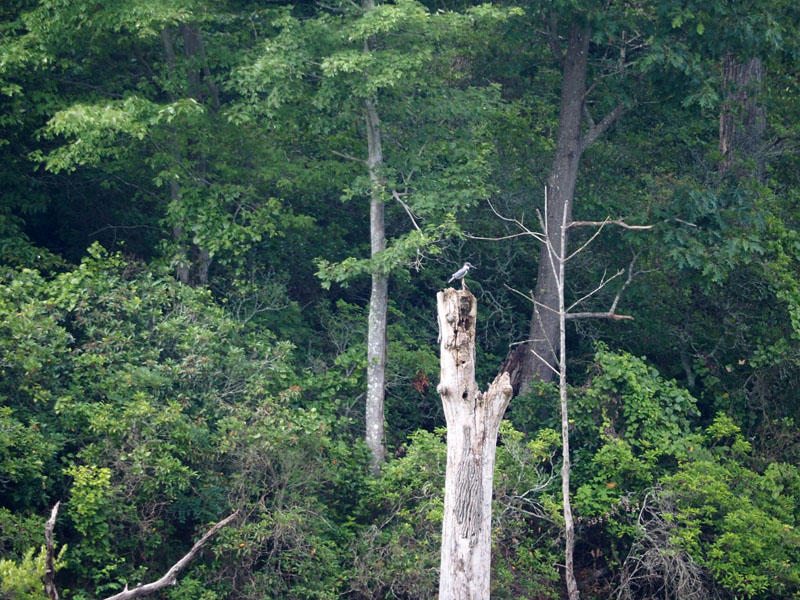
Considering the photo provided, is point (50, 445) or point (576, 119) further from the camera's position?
point (576, 119)

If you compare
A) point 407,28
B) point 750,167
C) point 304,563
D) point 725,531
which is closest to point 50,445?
point 304,563

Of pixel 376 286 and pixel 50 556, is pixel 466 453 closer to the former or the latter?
pixel 50 556

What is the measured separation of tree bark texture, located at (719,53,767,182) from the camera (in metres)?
13.6

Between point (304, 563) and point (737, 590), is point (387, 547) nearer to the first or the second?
point (304, 563)

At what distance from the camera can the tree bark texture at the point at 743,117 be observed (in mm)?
13648

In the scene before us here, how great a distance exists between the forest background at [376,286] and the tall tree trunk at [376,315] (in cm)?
5

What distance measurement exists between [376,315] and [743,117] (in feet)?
21.4

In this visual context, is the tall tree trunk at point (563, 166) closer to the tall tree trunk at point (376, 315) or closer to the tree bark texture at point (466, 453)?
the tall tree trunk at point (376, 315)

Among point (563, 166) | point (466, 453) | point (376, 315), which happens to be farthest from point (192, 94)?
point (466, 453)

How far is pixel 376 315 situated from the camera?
1252cm

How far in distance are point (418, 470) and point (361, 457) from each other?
3.30 feet

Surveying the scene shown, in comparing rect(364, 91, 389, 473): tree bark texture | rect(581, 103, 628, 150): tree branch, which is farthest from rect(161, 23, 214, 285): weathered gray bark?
rect(581, 103, 628, 150): tree branch

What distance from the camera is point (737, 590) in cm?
1068

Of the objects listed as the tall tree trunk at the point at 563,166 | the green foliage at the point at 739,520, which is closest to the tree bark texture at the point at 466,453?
the green foliage at the point at 739,520
